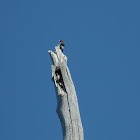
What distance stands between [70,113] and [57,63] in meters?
0.97

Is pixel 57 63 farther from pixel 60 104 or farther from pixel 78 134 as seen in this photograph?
pixel 78 134

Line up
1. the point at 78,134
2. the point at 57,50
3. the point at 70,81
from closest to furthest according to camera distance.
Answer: the point at 78,134, the point at 70,81, the point at 57,50

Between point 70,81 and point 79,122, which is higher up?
point 70,81

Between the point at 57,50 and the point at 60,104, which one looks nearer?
the point at 60,104

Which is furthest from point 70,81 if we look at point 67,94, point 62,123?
point 62,123

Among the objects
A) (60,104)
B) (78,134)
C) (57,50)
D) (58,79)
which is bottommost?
(78,134)

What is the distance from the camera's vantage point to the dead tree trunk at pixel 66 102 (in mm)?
6176

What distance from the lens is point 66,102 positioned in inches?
251

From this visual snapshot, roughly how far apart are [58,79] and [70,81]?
11.5 inches

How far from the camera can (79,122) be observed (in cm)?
624

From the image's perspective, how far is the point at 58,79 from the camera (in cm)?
677

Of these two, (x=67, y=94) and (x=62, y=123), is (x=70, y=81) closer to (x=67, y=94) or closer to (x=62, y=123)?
(x=67, y=94)

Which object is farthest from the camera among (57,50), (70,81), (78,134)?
(57,50)

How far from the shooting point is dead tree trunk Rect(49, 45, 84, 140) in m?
6.18
